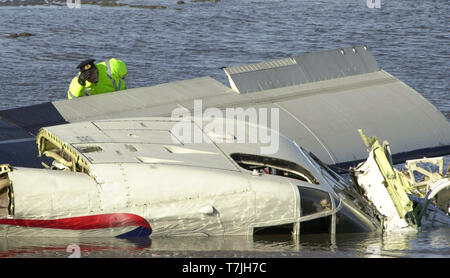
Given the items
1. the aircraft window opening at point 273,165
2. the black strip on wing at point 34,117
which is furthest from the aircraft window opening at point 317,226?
the black strip on wing at point 34,117

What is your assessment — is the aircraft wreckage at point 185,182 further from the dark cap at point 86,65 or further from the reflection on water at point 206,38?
the reflection on water at point 206,38

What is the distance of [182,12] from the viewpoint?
3472 centimetres

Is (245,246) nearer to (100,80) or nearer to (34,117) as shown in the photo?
(34,117)

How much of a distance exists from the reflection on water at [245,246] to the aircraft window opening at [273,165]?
0.83m

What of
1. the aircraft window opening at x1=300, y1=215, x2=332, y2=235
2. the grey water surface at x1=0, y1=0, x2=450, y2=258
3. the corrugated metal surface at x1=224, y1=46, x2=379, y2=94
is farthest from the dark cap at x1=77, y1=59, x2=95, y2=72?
the grey water surface at x1=0, y1=0, x2=450, y2=258

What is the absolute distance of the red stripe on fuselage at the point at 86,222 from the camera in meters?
8.70

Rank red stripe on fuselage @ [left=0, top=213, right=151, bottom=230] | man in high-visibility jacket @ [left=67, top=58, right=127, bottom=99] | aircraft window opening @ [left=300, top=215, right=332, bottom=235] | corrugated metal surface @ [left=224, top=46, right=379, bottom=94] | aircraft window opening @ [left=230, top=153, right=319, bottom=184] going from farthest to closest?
1. corrugated metal surface @ [left=224, top=46, right=379, bottom=94]
2. man in high-visibility jacket @ [left=67, top=58, right=127, bottom=99]
3. aircraft window opening @ [left=230, top=153, right=319, bottom=184]
4. aircraft window opening @ [left=300, top=215, right=332, bottom=235]
5. red stripe on fuselage @ [left=0, top=213, right=151, bottom=230]

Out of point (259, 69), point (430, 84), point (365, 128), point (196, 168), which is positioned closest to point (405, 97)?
point (365, 128)

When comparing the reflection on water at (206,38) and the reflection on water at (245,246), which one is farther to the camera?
the reflection on water at (206,38)

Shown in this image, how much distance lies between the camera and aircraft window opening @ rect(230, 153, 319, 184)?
10.0 meters

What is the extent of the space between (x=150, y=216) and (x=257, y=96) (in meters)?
7.78

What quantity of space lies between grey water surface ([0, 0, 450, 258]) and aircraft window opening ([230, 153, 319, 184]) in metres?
11.7

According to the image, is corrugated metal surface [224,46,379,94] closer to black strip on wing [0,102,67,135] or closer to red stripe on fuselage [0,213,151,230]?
black strip on wing [0,102,67,135]

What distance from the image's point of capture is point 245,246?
9.27 meters
